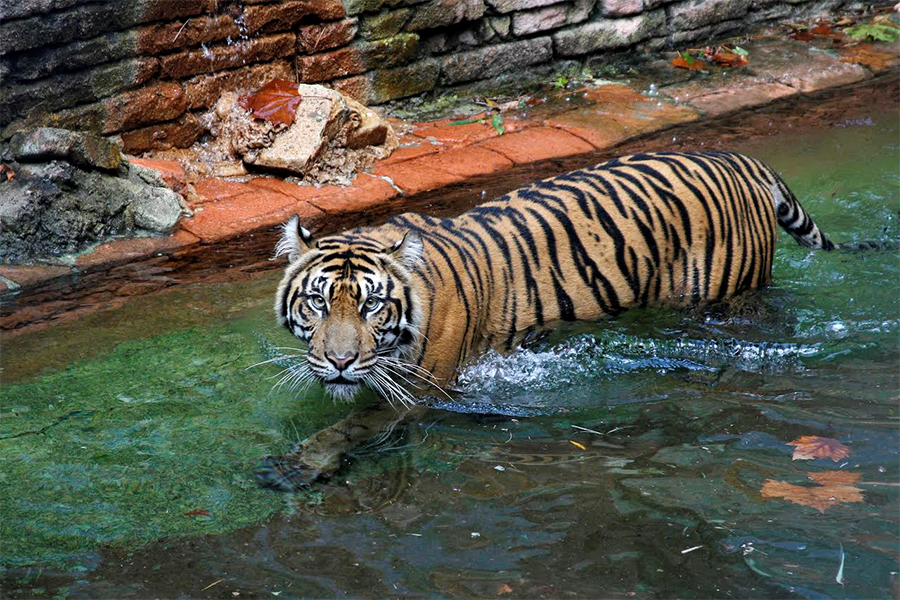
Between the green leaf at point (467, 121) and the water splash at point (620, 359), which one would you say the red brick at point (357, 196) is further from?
the water splash at point (620, 359)

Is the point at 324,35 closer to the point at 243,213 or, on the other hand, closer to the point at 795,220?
the point at 243,213

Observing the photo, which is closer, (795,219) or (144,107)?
(795,219)

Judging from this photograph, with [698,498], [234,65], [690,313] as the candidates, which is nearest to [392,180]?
[234,65]

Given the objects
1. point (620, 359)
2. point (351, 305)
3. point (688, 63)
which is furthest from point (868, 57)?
point (351, 305)

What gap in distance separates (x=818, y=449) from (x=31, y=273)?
11.5 ft

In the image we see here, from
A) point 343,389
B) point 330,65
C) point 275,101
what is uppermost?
point 330,65

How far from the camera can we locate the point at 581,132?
248 inches

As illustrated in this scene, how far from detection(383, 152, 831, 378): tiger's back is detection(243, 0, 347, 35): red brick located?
273 cm

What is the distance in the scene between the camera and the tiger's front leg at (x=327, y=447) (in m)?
3.30

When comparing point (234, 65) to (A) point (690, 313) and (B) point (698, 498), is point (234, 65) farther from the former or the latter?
(B) point (698, 498)

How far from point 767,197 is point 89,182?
327cm

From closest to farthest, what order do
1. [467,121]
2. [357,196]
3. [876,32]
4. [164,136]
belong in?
1. [357,196]
2. [164,136]
3. [467,121]
4. [876,32]

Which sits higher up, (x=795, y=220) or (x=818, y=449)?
(x=795, y=220)

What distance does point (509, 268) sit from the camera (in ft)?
12.5
